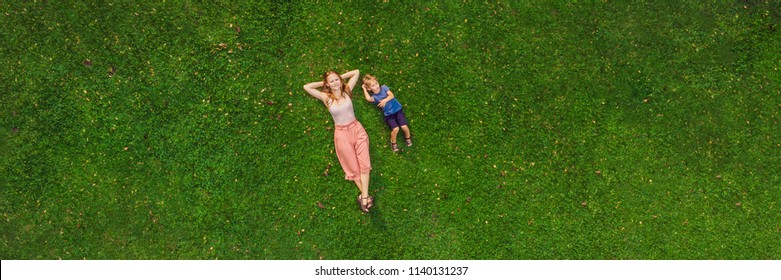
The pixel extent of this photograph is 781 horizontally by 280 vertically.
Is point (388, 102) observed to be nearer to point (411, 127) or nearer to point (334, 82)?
point (411, 127)

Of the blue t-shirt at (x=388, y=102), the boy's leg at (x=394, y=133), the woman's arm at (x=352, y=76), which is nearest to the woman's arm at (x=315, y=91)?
the woman's arm at (x=352, y=76)

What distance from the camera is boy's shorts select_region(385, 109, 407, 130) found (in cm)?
752

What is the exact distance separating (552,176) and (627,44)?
3093mm

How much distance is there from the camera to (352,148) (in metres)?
7.26

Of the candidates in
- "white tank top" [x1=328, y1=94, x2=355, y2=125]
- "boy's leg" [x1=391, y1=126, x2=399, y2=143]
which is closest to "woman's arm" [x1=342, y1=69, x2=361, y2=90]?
"white tank top" [x1=328, y1=94, x2=355, y2=125]

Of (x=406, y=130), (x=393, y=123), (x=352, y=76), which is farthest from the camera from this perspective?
(x=406, y=130)

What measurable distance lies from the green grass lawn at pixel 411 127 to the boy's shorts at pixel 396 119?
417 mm

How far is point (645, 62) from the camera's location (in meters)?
8.09

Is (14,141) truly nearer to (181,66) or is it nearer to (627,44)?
(181,66)

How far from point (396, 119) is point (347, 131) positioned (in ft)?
3.35

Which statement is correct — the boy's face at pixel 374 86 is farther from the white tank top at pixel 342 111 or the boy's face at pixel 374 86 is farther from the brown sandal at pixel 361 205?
the brown sandal at pixel 361 205

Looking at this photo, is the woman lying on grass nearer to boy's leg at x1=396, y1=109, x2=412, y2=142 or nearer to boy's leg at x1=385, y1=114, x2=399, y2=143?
boy's leg at x1=385, y1=114, x2=399, y2=143

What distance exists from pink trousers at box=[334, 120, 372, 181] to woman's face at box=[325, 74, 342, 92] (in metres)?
0.71

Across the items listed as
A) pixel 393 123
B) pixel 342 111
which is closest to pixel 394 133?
pixel 393 123
